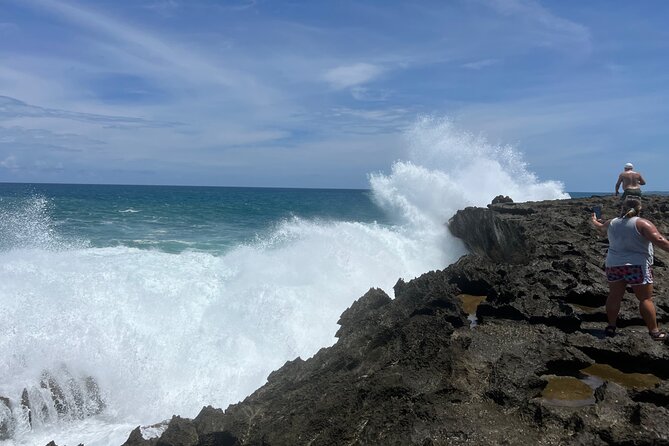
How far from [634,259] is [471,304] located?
7.71ft

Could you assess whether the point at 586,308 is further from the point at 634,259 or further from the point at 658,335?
the point at 634,259

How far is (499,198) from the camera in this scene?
57.4ft

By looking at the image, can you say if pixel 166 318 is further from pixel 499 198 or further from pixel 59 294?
pixel 499 198

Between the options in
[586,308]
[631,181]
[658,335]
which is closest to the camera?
[658,335]

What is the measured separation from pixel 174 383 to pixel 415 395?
19.7 feet

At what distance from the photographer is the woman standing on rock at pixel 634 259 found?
528 cm

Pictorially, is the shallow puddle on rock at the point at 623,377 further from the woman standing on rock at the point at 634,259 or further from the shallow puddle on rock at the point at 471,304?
the shallow puddle on rock at the point at 471,304

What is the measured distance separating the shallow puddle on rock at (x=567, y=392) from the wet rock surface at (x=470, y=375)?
0.02 m

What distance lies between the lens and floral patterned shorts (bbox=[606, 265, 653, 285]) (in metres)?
5.31

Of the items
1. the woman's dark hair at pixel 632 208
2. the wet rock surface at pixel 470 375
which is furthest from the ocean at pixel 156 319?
the woman's dark hair at pixel 632 208

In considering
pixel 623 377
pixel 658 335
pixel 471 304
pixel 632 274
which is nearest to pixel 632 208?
pixel 632 274

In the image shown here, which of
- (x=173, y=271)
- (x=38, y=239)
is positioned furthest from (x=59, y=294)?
(x=38, y=239)

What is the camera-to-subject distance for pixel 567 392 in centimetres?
456

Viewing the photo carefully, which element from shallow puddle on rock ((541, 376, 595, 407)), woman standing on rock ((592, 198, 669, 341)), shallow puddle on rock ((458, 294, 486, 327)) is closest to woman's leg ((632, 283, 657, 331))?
woman standing on rock ((592, 198, 669, 341))
